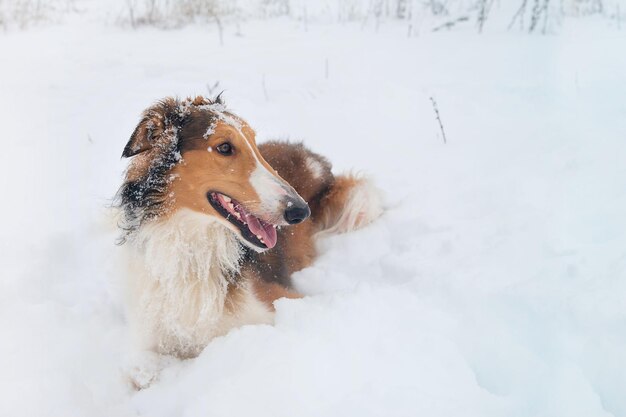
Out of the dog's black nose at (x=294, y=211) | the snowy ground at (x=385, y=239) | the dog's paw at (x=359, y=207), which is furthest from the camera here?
the dog's paw at (x=359, y=207)

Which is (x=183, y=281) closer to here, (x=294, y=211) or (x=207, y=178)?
(x=207, y=178)

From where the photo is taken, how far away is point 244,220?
269 centimetres

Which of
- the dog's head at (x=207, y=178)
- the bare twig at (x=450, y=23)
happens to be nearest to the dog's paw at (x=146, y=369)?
the dog's head at (x=207, y=178)

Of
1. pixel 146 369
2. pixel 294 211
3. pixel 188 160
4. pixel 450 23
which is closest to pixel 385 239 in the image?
pixel 294 211

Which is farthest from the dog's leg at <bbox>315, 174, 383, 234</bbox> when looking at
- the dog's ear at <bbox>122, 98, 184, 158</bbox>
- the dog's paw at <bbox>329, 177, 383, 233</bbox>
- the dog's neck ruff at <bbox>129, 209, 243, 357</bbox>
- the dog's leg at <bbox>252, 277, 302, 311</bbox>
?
the dog's ear at <bbox>122, 98, 184, 158</bbox>

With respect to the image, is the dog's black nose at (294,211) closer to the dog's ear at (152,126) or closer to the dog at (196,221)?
the dog at (196,221)

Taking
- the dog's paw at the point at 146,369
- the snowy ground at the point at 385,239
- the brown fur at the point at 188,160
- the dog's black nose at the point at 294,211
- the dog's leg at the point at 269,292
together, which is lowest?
the dog's paw at the point at 146,369

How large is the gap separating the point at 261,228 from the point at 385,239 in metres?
1.55

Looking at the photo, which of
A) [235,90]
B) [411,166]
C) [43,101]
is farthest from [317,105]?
[43,101]

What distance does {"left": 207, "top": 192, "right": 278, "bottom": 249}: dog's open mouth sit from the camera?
2.66 meters

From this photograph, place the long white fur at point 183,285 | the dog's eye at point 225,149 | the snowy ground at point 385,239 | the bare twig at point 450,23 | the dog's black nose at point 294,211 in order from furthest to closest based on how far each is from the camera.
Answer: the bare twig at point 450,23 → the long white fur at point 183,285 → the dog's eye at point 225,149 → the dog's black nose at point 294,211 → the snowy ground at point 385,239

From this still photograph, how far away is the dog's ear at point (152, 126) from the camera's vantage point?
274 cm

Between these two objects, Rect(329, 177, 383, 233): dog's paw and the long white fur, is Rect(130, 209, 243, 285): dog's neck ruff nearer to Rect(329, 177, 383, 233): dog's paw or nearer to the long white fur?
the long white fur

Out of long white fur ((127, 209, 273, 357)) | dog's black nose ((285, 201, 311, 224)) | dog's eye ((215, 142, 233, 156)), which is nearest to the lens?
dog's black nose ((285, 201, 311, 224))
